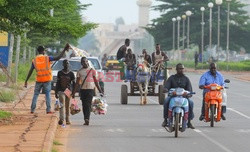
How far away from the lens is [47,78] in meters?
26.3

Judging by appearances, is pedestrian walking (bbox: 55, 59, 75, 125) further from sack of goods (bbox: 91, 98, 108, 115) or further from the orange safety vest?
the orange safety vest

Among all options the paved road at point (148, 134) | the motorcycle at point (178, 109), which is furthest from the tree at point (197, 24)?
the motorcycle at point (178, 109)

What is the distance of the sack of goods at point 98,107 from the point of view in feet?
81.9

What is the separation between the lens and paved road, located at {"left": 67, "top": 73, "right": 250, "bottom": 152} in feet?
62.3

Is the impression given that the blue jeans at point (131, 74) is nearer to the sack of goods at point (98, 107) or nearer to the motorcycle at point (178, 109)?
the sack of goods at point (98, 107)

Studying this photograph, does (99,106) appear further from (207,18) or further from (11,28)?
(207,18)

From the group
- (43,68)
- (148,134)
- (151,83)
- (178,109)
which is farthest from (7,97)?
(178,109)

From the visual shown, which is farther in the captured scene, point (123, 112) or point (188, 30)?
point (188, 30)

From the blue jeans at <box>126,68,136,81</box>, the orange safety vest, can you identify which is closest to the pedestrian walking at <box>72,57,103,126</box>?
the orange safety vest

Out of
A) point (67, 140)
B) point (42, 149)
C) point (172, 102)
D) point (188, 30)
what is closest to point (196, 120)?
point (172, 102)

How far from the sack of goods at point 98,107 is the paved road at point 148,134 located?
1.08 ft

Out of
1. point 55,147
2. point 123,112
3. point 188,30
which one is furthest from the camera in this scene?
point 188,30

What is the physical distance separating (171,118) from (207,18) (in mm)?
101536

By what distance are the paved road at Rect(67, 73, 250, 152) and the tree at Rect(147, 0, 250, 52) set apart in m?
88.6
